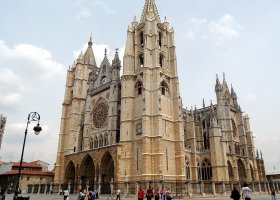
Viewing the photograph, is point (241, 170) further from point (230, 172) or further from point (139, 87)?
point (139, 87)

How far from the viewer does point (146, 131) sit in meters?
31.8

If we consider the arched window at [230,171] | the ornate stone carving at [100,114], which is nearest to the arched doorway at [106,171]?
the ornate stone carving at [100,114]

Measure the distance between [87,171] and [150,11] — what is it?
26.6m

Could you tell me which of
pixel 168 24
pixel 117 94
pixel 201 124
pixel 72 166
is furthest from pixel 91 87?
pixel 201 124

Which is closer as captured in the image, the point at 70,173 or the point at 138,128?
the point at 138,128

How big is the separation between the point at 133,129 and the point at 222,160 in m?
15.2

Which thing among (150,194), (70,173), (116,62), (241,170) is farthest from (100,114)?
(241,170)

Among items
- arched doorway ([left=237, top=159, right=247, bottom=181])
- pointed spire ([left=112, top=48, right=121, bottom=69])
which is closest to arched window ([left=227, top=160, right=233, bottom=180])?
arched doorway ([left=237, top=159, right=247, bottom=181])

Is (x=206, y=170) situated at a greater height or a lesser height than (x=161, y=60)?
lesser

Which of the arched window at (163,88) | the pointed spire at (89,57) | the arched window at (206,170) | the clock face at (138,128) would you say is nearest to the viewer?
the clock face at (138,128)

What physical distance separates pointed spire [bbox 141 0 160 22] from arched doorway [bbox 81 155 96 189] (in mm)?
23145

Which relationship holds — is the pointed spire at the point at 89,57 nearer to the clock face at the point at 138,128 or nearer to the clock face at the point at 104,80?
the clock face at the point at 104,80

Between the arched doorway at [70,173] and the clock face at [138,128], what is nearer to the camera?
the clock face at [138,128]

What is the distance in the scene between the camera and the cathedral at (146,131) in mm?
31984
